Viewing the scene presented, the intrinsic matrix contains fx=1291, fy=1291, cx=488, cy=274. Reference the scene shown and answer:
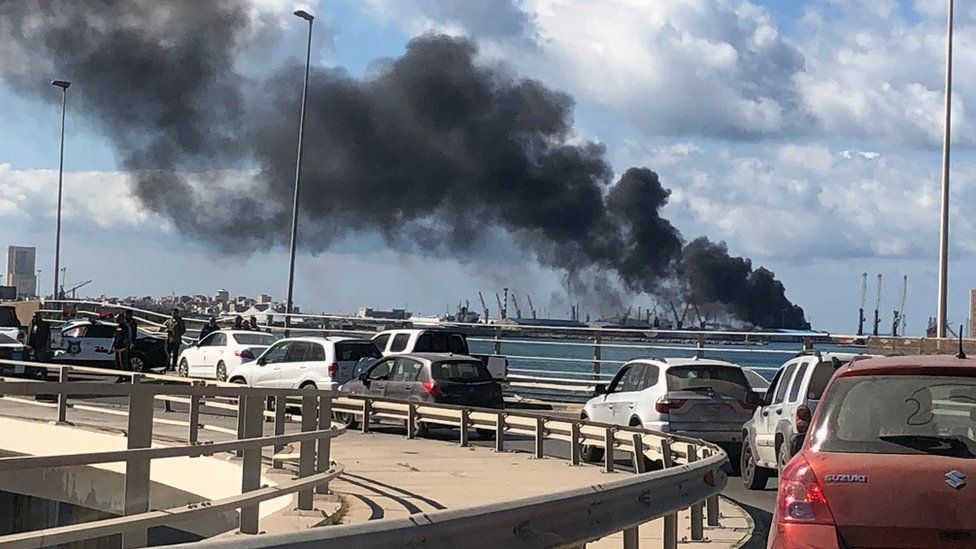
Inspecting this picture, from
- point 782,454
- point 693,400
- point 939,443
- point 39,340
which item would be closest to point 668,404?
point 693,400

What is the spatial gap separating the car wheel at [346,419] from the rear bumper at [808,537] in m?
17.4

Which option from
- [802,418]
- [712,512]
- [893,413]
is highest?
[893,413]

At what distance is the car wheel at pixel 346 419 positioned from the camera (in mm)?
23391

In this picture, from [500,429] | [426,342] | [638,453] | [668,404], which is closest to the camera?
[638,453]

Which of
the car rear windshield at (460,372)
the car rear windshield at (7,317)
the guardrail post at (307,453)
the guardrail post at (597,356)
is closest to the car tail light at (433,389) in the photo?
the car rear windshield at (460,372)


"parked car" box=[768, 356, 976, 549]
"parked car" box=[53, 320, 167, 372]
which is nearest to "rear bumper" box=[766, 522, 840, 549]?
"parked car" box=[768, 356, 976, 549]

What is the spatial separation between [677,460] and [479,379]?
317 inches

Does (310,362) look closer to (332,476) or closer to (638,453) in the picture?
(638,453)

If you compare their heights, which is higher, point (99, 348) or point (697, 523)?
point (99, 348)

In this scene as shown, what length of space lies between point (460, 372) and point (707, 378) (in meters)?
5.80

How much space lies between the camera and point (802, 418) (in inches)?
531

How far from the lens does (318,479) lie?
10805 millimetres

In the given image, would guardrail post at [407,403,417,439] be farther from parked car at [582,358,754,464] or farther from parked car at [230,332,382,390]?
parked car at [582,358,754,464]

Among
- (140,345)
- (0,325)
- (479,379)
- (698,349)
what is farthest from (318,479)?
(0,325)
